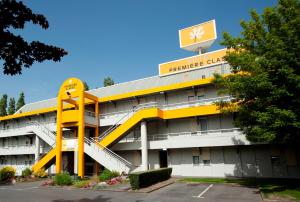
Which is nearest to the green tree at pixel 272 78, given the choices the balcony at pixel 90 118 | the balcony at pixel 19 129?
the balcony at pixel 90 118

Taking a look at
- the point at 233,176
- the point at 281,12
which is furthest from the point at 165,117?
the point at 281,12

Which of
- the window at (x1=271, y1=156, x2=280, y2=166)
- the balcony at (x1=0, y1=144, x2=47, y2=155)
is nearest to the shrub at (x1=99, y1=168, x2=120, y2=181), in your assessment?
the window at (x1=271, y1=156, x2=280, y2=166)

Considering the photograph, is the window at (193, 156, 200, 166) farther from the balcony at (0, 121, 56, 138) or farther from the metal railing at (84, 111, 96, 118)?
the balcony at (0, 121, 56, 138)

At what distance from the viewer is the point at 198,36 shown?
3684cm

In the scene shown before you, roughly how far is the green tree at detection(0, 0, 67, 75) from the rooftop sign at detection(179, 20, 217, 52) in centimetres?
3145

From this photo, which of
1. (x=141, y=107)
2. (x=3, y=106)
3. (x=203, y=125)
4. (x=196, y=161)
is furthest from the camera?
(x=3, y=106)

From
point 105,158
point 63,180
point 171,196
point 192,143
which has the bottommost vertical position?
point 171,196

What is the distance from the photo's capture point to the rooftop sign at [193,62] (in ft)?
107

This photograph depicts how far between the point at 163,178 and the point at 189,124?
310 inches

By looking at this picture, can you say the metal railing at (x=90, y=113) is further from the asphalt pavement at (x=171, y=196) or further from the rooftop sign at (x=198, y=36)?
the rooftop sign at (x=198, y=36)

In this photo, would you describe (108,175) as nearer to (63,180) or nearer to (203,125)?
(63,180)

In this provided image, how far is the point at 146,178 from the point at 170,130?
10727 millimetres

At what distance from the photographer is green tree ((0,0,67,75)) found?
636 centimetres


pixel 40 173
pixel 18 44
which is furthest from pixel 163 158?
pixel 18 44
